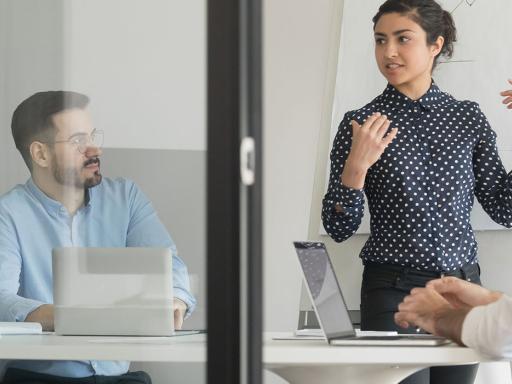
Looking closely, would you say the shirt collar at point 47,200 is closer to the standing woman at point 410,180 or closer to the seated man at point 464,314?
the seated man at point 464,314

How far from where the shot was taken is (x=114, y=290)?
1670 millimetres

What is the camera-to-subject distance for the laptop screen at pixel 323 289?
6.57 ft

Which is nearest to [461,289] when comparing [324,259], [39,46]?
[324,259]

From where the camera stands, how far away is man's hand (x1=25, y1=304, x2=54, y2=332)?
1.69m

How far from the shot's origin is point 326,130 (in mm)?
3760

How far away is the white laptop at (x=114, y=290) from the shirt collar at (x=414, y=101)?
5.70 ft

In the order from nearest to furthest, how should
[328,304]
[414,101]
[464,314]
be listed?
[464,314], [328,304], [414,101]

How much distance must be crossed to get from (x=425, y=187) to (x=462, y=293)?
3.55 ft

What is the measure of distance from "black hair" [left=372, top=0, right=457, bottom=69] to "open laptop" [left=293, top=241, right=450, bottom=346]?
56.1 inches

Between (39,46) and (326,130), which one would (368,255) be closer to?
(326,130)

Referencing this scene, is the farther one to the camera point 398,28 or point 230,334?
point 398,28

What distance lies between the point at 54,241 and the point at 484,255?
2.23 meters

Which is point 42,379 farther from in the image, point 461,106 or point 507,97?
point 507,97

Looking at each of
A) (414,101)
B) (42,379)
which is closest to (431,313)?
(42,379)
